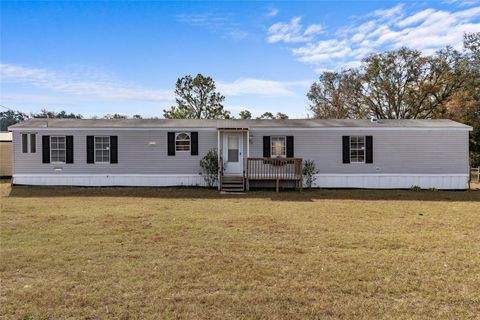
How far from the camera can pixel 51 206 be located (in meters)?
10.6

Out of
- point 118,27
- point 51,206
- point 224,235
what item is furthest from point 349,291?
point 118,27

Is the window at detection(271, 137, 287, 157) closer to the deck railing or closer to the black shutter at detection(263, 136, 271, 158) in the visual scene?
the black shutter at detection(263, 136, 271, 158)

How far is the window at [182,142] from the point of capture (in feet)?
51.8

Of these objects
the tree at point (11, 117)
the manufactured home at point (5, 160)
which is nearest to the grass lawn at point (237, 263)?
the manufactured home at point (5, 160)

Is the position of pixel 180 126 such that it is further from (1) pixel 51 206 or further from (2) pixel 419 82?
(2) pixel 419 82

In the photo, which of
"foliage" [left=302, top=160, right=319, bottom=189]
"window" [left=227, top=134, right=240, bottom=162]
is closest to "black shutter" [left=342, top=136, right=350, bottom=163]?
"foliage" [left=302, top=160, right=319, bottom=189]

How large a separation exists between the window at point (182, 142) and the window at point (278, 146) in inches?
153

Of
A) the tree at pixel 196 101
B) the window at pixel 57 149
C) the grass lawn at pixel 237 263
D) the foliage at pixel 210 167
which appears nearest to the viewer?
the grass lawn at pixel 237 263

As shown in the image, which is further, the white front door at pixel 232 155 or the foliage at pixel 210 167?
the white front door at pixel 232 155

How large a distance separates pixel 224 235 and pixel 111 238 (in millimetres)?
2132

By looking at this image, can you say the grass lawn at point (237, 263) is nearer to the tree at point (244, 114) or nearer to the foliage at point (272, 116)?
the tree at point (244, 114)

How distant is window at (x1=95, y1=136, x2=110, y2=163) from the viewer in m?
15.8

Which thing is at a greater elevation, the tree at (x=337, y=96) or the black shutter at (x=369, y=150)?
the tree at (x=337, y=96)

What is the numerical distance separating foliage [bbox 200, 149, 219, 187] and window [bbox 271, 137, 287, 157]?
2.64 m
